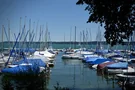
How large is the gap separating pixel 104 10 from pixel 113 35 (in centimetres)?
242

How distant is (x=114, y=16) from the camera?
1883 cm

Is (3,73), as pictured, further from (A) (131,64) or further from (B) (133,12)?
(B) (133,12)

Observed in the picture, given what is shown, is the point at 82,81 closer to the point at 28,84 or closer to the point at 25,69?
the point at 25,69

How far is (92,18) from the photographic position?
19.4m

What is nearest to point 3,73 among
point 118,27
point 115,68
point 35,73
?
point 115,68

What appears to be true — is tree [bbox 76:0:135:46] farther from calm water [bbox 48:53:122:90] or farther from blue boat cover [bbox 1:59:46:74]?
calm water [bbox 48:53:122:90]

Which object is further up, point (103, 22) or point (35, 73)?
point (103, 22)

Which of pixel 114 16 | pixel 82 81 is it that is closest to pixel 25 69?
pixel 82 81

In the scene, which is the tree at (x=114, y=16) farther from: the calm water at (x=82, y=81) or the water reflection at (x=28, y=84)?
the calm water at (x=82, y=81)

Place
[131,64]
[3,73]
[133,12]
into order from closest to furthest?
[133,12] < [3,73] < [131,64]

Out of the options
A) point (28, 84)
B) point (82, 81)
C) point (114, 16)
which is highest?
point (114, 16)

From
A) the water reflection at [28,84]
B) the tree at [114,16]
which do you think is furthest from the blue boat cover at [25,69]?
the tree at [114,16]

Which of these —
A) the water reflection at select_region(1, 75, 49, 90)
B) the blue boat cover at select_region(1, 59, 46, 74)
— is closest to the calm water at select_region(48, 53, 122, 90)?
the blue boat cover at select_region(1, 59, 46, 74)

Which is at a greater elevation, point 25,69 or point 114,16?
point 114,16
